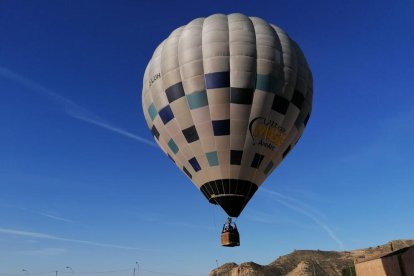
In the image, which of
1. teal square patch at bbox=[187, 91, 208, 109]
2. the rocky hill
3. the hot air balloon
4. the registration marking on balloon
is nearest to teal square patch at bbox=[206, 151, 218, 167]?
the hot air balloon

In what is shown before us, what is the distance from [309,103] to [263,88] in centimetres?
531

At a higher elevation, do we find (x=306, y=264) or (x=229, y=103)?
(x=306, y=264)

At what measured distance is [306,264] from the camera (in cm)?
10862

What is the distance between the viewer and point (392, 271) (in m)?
38.6

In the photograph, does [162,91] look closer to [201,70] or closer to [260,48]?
[201,70]

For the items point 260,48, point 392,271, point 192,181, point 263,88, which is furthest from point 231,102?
point 392,271

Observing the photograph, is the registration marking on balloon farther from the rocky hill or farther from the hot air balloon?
the rocky hill

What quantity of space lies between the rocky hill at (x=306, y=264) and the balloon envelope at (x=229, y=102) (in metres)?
83.5

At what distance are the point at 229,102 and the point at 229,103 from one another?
0.22 feet

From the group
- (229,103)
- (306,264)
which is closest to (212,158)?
(229,103)

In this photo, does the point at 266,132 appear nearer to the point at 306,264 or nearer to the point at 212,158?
the point at 212,158

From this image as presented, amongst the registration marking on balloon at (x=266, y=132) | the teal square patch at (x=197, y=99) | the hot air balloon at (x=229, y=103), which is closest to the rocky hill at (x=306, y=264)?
the registration marking on balloon at (x=266, y=132)

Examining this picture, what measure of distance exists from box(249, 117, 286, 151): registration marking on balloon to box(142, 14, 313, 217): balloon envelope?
0.06 feet

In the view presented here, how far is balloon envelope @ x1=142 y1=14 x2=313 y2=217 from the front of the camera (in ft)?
87.1
